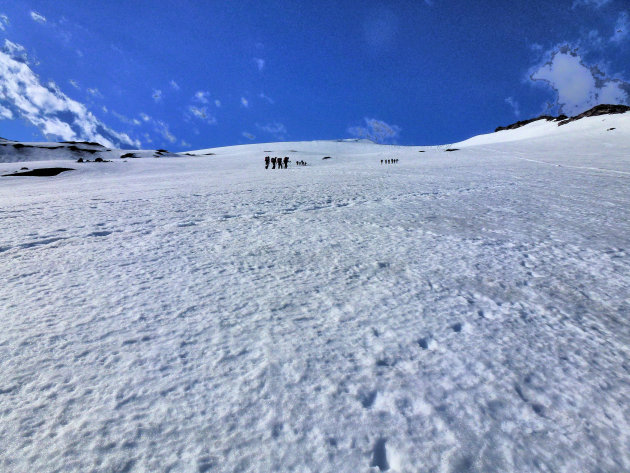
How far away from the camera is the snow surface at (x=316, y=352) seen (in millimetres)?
1258

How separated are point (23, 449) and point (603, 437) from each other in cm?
203

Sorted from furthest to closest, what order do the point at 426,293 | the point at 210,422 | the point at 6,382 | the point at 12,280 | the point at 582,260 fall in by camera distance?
1. the point at 582,260
2. the point at 12,280
3. the point at 426,293
4. the point at 6,382
5. the point at 210,422

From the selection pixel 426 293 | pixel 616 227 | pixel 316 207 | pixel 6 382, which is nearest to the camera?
pixel 6 382

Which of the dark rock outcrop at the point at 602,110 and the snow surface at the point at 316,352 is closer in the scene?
the snow surface at the point at 316,352

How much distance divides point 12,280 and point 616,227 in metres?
5.72

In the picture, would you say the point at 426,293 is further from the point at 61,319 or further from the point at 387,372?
the point at 61,319

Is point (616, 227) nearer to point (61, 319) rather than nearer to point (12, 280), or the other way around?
point (61, 319)

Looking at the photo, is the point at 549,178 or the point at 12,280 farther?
the point at 549,178

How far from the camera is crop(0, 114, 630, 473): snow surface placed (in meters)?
1.26

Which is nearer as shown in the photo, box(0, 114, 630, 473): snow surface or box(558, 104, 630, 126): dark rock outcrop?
box(0, 114, 630, 473): snow surface

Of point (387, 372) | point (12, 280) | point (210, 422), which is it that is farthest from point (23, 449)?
point (12, 280)

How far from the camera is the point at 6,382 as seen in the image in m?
1.53

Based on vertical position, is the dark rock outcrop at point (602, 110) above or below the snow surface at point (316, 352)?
above

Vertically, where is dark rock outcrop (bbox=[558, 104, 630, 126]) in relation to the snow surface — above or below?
above
